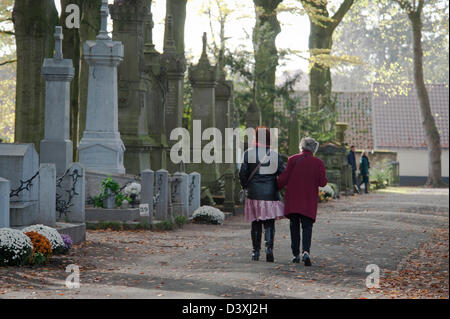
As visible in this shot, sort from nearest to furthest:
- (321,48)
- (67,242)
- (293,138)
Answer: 1. (67,242)
2. (293,138)
3. (321,48)

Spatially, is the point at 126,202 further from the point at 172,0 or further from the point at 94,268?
the point at 172,0

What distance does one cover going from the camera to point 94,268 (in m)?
11.6

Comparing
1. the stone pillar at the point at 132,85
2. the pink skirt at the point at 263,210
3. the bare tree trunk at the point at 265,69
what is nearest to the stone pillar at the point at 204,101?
the stone pillar at the point at 132,85

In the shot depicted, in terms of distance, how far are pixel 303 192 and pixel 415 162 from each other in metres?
49.8

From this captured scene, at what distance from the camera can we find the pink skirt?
39.8 ft

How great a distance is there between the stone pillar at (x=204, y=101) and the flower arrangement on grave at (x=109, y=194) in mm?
7320

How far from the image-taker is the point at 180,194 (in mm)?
19656

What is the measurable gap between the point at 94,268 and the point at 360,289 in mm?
3619

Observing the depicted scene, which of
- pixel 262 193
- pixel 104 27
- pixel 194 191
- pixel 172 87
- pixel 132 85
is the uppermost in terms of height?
pixel 104 27

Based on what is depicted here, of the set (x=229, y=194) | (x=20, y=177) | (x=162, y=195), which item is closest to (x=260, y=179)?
(x=20, y=177)

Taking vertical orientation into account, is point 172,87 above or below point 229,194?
above

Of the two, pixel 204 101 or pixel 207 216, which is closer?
pixel 207 216

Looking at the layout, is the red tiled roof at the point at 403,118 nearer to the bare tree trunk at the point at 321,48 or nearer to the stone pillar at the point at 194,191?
the bare tree trunk at the point at 321,48

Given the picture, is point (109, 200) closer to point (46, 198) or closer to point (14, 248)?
point (46, 198)
